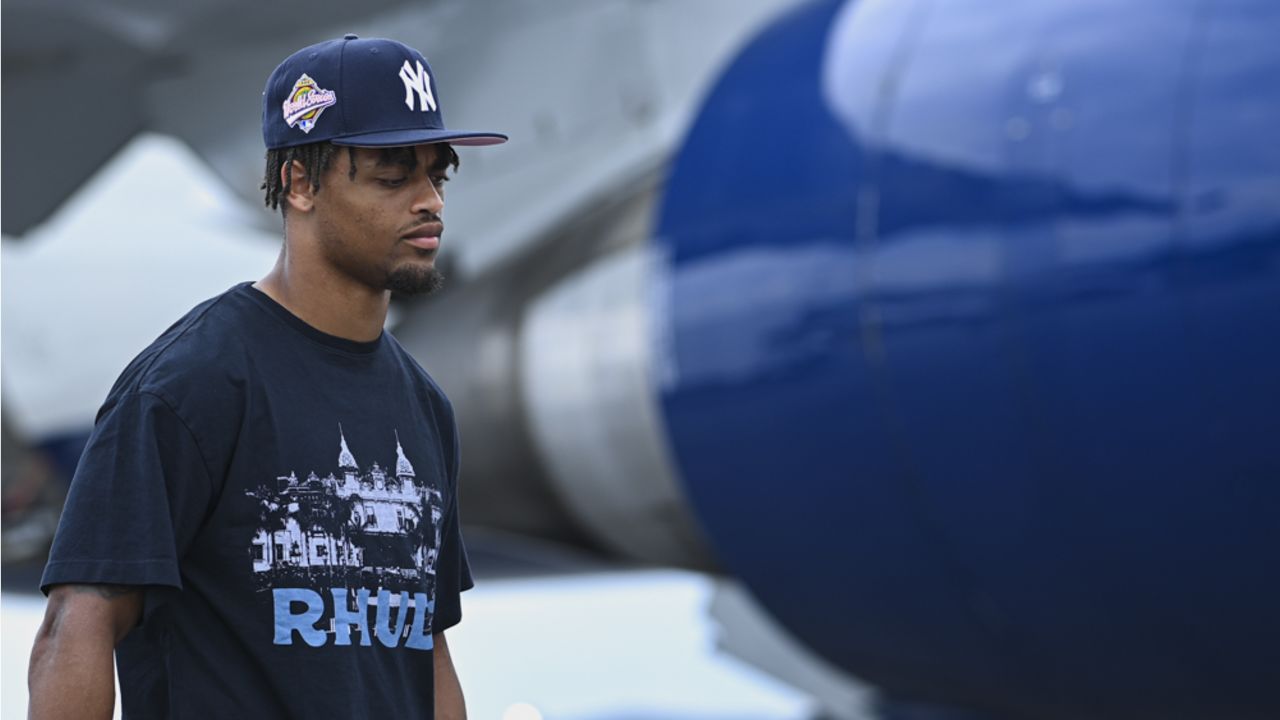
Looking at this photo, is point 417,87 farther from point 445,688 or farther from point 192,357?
point 445,688

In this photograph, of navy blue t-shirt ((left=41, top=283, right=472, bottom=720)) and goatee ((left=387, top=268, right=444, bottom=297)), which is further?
goatee ((left=387, top=268, right=444, bottom=297))

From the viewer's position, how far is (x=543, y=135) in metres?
4.65

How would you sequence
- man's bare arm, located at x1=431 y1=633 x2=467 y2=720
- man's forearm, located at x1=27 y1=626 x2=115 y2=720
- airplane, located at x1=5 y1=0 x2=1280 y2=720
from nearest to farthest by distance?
1. man's forearm, located at x1=27 y1=626 x2=115 y2=720
2. man's bare arm, located at x1=431 y1=633 x2=467 y2=720
3. airplane, located at x1=5 y1=0 x2=1280 y2=720

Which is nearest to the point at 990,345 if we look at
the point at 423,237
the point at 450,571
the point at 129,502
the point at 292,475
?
the point at 450,571

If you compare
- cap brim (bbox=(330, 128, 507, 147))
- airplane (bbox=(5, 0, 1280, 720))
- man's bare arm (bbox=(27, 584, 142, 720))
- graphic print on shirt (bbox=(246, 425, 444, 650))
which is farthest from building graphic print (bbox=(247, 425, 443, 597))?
airplane (bbox=(5, 0, 1280, 720))

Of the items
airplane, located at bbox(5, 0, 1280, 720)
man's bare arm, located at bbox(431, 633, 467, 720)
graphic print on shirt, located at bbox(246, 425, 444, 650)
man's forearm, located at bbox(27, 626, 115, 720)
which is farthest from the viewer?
airplane, located at bbox(5, 0, 1280, 720)

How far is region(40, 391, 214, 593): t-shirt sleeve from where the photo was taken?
1.22 metres

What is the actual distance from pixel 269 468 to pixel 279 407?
45 mm

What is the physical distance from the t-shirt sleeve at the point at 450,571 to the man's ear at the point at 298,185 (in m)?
0.24

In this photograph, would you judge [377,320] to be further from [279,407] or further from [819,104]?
[819,104]

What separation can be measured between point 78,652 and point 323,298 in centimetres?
32

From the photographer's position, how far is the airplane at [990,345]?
10.1ft

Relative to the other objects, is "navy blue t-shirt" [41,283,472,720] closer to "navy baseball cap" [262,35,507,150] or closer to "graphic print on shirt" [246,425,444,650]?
"graphic print on shirt" [246,425,444,650]

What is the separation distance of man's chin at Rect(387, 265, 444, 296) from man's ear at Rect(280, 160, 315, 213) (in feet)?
0.27
